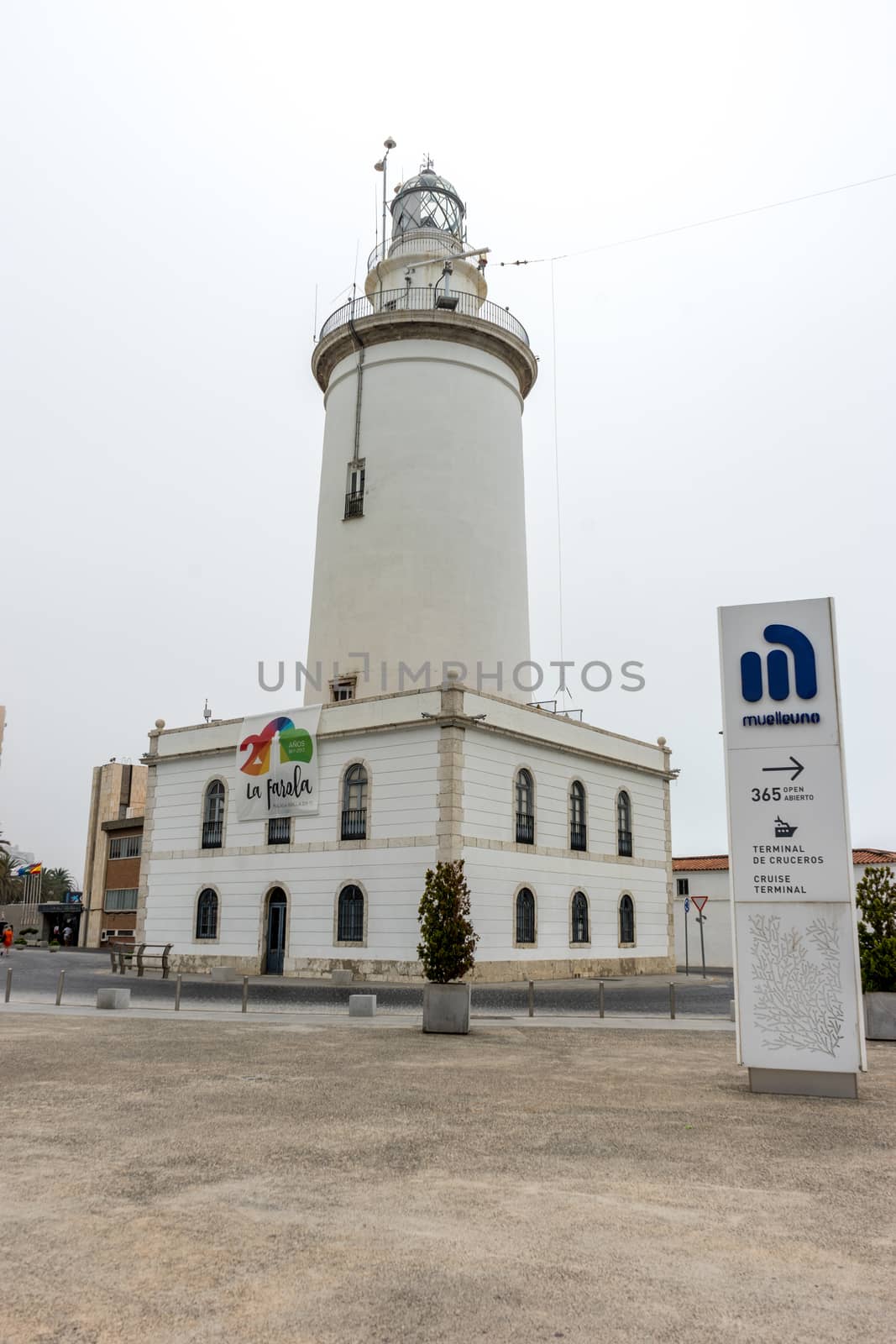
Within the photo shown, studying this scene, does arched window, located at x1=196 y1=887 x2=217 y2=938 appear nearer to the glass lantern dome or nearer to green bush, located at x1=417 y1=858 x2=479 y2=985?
green bush, located at x1=417 y1=858 x2=479 y2=985

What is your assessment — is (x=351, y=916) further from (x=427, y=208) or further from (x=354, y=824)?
(x=427, y=208)

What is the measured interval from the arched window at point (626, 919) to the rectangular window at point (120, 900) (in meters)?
35.2

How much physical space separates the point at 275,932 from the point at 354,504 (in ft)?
45.0

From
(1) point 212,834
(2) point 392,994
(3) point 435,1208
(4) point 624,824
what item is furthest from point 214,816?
(3) point 435,1208

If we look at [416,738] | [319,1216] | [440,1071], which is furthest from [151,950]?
[319,1216]

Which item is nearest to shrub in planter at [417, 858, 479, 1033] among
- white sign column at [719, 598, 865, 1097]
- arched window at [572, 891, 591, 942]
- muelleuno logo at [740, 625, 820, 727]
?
white sign column at [719, 598, 865, 1097]

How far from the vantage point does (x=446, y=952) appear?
16.9 metres

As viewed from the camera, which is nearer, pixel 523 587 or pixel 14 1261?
pixel 14 1261

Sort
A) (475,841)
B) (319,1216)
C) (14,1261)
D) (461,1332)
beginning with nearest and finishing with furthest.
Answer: (461,1332) → (14,1261) → (319,1216) → (475,841)

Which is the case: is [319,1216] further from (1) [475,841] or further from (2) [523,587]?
(2) [523,587]

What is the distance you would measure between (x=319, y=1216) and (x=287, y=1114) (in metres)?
3.14

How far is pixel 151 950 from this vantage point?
116ft

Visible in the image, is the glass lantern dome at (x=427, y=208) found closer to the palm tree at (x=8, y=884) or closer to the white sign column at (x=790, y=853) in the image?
the white sign column at (x=790, y=853)

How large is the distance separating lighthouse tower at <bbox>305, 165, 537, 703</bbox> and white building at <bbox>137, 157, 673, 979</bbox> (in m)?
0.08
